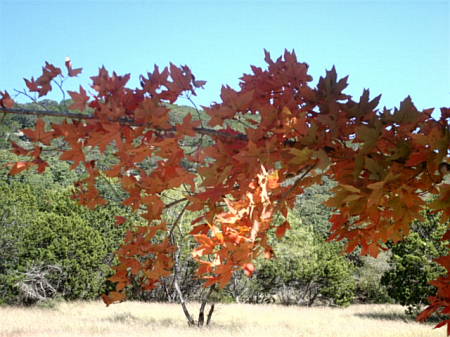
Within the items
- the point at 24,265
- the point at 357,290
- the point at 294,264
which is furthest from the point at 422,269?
the point at 24,265

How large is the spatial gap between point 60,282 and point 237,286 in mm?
4357

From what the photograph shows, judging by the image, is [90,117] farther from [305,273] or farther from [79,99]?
[305,273]

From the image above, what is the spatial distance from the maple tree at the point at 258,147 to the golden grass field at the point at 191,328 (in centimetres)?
595

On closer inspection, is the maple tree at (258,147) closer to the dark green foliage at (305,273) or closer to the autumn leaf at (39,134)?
the autumn leaf at (39,134)

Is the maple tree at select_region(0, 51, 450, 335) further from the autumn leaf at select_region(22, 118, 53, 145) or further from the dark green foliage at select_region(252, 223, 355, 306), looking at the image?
the dark green foliage at select_region(252, 223, 355, 306)

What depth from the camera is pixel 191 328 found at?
7207mm

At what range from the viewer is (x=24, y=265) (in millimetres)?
9977

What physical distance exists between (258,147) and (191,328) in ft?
22.9

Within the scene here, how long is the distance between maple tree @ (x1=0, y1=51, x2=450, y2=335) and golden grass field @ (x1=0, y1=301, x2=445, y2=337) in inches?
234

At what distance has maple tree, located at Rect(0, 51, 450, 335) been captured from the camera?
0.66 metres

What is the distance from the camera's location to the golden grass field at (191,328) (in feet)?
21.8

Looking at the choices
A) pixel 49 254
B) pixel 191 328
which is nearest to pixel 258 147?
pixel 191 328

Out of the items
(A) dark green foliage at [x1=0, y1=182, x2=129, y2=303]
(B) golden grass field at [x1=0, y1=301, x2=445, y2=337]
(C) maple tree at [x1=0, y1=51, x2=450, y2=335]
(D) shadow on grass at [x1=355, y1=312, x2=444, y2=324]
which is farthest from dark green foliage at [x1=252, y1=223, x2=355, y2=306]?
(C) maple tree at [x1=0, y1=51, x2=450, y2=335]

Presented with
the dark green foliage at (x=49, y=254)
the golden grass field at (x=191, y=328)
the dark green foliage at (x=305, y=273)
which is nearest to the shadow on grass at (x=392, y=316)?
the golden grass field at (x=191, y=328)
